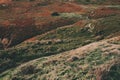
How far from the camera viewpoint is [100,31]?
2211 inches

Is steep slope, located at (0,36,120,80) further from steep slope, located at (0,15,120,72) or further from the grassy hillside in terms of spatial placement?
steep slope, located at (0,15,120,72)

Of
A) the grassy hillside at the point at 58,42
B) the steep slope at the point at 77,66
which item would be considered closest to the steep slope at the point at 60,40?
the grassy hillside at the point at 58,42

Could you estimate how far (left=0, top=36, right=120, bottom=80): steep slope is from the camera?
119 ft

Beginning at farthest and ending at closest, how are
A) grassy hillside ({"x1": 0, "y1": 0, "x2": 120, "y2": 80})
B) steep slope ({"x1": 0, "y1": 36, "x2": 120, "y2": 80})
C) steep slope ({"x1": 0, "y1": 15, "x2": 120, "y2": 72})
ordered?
steep slope ({"x1": 0, "y1": 15, "x2": 120, "y2": 72}) → grassy hillside ({"x1": 0, "y1": 0, "x2": 120, "y2": 80}) → steep slope ({"x1": 0, "y1": 36, "x2": 120, "y2": 80})

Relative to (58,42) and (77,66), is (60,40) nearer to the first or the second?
(58,42)

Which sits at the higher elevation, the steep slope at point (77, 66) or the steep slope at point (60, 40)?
the steep slope at point (77, 66)

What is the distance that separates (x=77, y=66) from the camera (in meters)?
38.6

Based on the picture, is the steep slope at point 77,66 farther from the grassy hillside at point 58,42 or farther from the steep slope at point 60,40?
the steep slope at point 60,40

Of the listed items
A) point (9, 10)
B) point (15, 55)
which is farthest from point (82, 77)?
point (9, 10)

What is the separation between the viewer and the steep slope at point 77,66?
36375mm

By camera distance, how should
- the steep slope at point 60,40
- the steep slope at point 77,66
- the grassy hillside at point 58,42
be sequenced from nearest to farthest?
the steep slope at point 77,66
the grassy hillside at point 58,42
the steep slope at point 60,40

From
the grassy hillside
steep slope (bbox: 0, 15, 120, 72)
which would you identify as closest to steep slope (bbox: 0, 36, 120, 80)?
the grassy hillside

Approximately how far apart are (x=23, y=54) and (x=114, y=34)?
1564 centimetres

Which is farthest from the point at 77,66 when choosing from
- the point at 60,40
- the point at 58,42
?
the point at 60,40
